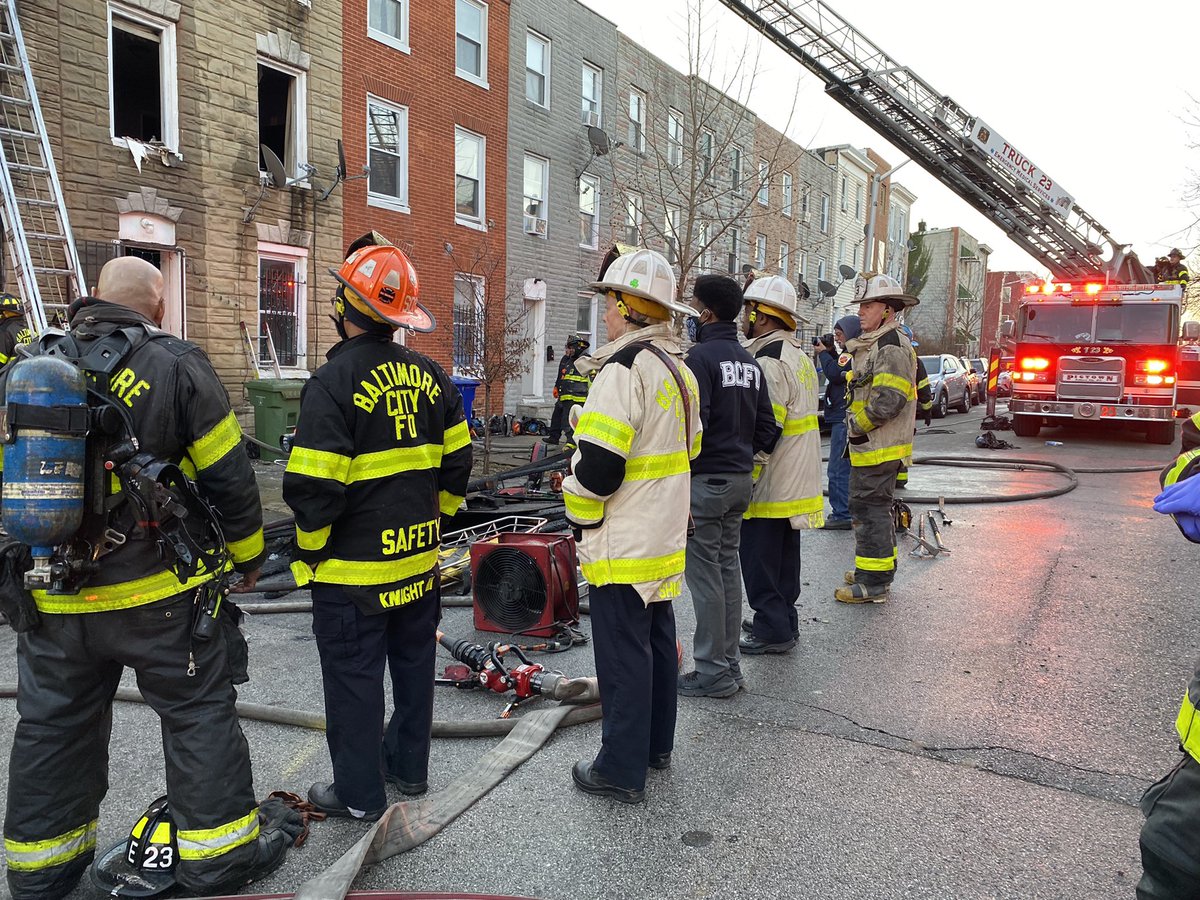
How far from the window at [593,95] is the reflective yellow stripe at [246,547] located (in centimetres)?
1837

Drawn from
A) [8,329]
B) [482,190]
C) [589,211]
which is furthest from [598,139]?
[8,329]

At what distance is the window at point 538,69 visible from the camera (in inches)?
708

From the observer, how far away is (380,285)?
2.93 meters

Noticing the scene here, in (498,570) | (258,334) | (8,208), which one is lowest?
(498,570)

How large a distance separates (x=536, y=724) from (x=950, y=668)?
237 centimetres

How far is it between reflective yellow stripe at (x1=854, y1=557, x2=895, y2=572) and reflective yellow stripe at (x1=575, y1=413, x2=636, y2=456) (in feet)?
10.7

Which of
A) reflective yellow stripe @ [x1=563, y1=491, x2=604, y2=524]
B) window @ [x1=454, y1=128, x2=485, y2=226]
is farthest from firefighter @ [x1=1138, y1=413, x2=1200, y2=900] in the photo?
window @ [x1=454, y1=128, x2=485, y2=226]

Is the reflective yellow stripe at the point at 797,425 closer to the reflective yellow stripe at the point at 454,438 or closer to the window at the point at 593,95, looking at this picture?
the reflective yellow stripe at the point at 454,438

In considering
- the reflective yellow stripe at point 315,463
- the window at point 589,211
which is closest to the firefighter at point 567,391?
the reflective yellow stripe at point 315,463

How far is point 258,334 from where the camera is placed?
1248 cm

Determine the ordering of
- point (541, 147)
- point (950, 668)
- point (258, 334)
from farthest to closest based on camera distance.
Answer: point (541, 147), point (258, 334), point (950, 668)

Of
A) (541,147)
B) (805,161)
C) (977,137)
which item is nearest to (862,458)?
(977,137)

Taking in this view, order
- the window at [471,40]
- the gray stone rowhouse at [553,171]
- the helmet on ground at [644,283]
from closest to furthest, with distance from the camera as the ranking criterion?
the helmet on ground at [644,283] < the window at [471,40] < the gray stone rowhouse at [553,171]

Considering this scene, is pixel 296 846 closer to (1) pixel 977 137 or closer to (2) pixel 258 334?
(2) pixel 258 334
